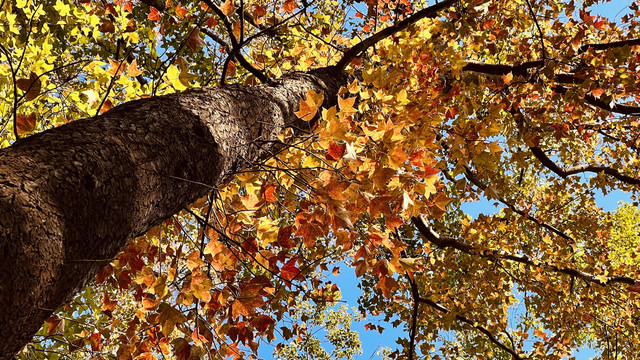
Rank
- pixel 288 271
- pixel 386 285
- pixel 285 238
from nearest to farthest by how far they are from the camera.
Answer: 1. pixel 386 285
2. pixel 288 271
3. pixel 285 238

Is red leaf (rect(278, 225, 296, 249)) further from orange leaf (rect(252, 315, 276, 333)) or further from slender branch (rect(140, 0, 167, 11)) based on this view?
slender branch (rect(140, 0, 167, 11))

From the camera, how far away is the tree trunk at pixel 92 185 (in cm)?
67

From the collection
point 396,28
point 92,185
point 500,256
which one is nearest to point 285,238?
point 92,185

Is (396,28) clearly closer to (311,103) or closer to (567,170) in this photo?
(311,103)

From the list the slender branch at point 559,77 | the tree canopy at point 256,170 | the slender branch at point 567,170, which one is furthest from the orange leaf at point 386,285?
the slender branch at point 567,170

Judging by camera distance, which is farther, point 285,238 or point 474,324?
point 474,324

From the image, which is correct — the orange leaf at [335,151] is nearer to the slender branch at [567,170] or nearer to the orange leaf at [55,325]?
the orange leaf at [55,325]

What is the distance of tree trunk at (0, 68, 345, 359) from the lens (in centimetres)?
67

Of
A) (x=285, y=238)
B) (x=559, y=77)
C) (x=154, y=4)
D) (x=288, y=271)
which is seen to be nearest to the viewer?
(x=288, y=271)

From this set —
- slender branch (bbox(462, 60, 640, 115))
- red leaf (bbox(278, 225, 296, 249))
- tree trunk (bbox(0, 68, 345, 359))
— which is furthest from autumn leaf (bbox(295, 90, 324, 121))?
slender branch (bbox(462, 60, 640, 115))

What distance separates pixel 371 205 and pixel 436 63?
2.62m

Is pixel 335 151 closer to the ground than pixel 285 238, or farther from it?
farther from it

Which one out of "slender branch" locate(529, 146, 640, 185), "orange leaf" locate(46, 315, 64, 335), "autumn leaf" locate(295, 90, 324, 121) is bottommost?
"orange leaf" locate(46, 315, 64, 335)

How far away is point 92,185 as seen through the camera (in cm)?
85
